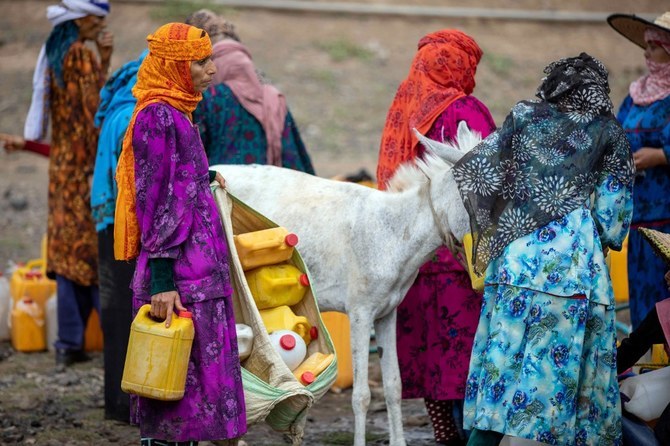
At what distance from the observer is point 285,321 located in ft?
17.0

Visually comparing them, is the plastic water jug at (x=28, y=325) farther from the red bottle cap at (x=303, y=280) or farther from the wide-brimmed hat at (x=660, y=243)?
the wide-brimmed hat at (x=660, y=243)

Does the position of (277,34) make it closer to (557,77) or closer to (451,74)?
(451,74)

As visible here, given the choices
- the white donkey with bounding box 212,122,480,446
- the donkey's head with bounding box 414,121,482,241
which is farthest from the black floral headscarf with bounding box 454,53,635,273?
the white donkey with bounding box 212,122,480,446

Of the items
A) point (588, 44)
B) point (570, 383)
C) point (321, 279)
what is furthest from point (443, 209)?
point (588, 44)

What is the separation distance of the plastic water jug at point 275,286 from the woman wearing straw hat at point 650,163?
2.19 m

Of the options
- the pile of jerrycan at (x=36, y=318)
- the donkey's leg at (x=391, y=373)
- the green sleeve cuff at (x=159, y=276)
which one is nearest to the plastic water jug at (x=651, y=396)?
the donkey's leg at (x=391, y=373)

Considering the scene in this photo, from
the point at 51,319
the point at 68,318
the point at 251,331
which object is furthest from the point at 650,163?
the point at 51,319

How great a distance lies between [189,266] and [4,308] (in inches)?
193

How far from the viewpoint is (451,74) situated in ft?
20.0

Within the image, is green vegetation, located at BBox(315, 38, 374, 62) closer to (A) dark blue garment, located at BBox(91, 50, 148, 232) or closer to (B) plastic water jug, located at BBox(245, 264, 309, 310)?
(A) dark blue garment, located at BBox(91, 50, 148, 232)

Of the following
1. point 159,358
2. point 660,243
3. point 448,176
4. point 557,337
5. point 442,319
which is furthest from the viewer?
point 442,319

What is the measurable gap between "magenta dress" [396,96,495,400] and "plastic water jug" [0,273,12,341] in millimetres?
3941

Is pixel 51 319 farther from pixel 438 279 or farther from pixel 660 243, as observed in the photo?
pixel 660 243

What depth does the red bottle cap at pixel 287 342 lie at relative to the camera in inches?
197
